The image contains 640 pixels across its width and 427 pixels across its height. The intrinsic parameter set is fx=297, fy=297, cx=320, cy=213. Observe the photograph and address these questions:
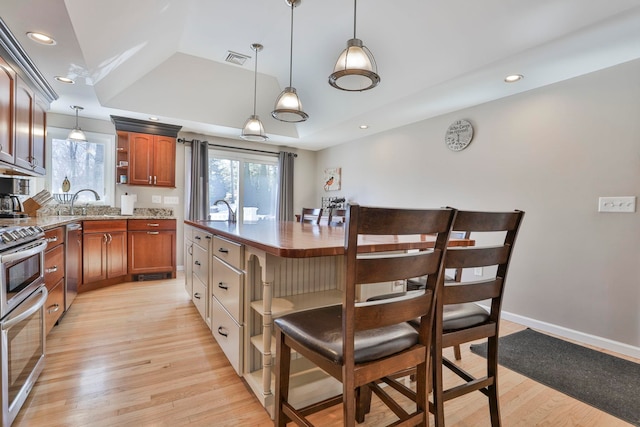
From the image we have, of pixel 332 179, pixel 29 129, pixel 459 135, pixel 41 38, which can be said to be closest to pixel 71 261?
pixel 29 129

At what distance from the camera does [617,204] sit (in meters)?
2.36

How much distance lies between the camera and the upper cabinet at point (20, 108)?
2051mm

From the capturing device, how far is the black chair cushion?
988 millimetres

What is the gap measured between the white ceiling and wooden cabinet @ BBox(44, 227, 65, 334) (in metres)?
1.40

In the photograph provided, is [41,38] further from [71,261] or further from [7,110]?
[71,261]

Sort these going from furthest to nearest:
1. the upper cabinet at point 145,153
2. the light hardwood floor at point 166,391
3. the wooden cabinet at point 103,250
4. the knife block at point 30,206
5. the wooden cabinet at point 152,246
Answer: the upper cabinet at point 145,153, the wooden cabinet at point 152,246, the wooden cabinet at point 103,250, the knife block at point 30,206, the light hardwood floor at point 166,391

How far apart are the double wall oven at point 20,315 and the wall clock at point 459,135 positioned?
3.88 metres

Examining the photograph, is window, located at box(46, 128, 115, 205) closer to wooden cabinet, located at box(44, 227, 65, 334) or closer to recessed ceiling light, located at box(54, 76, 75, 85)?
recessed ceiling light, located at box(54, 76, 75, 85)

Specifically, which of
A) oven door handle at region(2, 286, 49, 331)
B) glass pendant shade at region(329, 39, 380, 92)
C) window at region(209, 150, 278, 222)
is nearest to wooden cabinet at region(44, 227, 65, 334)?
oven door handle at region(2, 286, 49, 331)

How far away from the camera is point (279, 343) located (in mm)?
1243

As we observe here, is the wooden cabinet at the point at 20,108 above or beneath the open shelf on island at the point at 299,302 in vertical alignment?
above

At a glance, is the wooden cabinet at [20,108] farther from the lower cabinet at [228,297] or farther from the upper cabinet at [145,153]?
the lower cabinet at [228,297]

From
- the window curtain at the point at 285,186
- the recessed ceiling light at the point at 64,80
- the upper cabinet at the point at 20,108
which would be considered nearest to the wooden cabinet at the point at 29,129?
the upper cabinet at the point at 20,108

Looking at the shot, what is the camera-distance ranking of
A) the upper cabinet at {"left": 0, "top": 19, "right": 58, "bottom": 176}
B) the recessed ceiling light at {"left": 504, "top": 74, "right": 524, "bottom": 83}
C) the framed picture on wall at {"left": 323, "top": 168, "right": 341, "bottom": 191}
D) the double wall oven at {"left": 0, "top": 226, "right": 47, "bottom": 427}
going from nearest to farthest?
the double wall oven at {"left": 0, "top": 226, "right": 47, "bottom": 427}
the upper cabinet at {"left": 0, "top": 19, "right": 58, "bottom": 176}
the recessed ceiling light at {"left": 504, "top": 74, "right": 524, "bottom": 83}
the framed picture on wall at {"left": 323, "top": 168, "right": 341, "bottom": 191}
